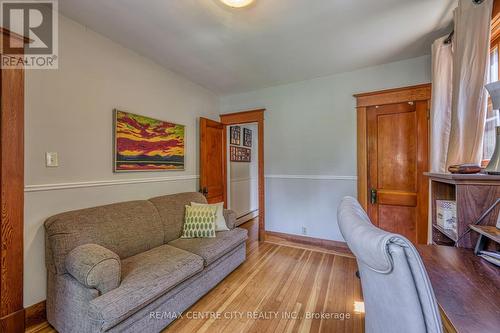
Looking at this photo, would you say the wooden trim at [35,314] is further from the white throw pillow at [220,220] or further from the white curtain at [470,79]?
the white curtain at [470,79]

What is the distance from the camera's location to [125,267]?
1.70 m

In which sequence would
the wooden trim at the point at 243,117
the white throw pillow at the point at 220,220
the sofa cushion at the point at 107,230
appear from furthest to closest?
the wooden trim at the point at 243,117 → the white throw pillow at the point at 220,220 → the sofa cushion at the point at 107,230

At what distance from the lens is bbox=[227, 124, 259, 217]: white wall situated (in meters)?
4.45

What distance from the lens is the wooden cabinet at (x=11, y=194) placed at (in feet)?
5.10

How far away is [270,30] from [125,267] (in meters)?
2.48

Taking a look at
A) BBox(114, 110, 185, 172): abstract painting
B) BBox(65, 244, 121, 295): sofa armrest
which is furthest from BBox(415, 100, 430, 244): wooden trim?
BBox(65, 244, 121, 295): sofa armrest

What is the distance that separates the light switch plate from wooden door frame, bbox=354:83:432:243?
3369mm

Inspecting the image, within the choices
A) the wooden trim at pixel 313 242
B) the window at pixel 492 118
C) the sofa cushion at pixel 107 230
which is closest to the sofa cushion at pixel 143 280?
the sofa cushion at pixel 107 230

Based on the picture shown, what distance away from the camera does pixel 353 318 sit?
1.74m

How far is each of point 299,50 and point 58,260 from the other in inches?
118

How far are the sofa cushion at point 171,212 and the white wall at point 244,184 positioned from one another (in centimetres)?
170

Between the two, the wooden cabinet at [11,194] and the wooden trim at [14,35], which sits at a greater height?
the wooden trim at [14,35]

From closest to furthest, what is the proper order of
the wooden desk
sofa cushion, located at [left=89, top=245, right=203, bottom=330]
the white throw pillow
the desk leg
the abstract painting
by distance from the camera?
the wooden desk, the desk leg, sofa cushion, located at [left=89, top=245, right=203, bottom=330], the abstract painting, the white throw pillow

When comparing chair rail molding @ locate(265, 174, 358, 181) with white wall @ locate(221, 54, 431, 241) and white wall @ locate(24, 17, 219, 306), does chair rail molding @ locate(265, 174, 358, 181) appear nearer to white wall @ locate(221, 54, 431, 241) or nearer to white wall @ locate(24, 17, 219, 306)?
white wall @ locate(221, 54, 431, 241)
